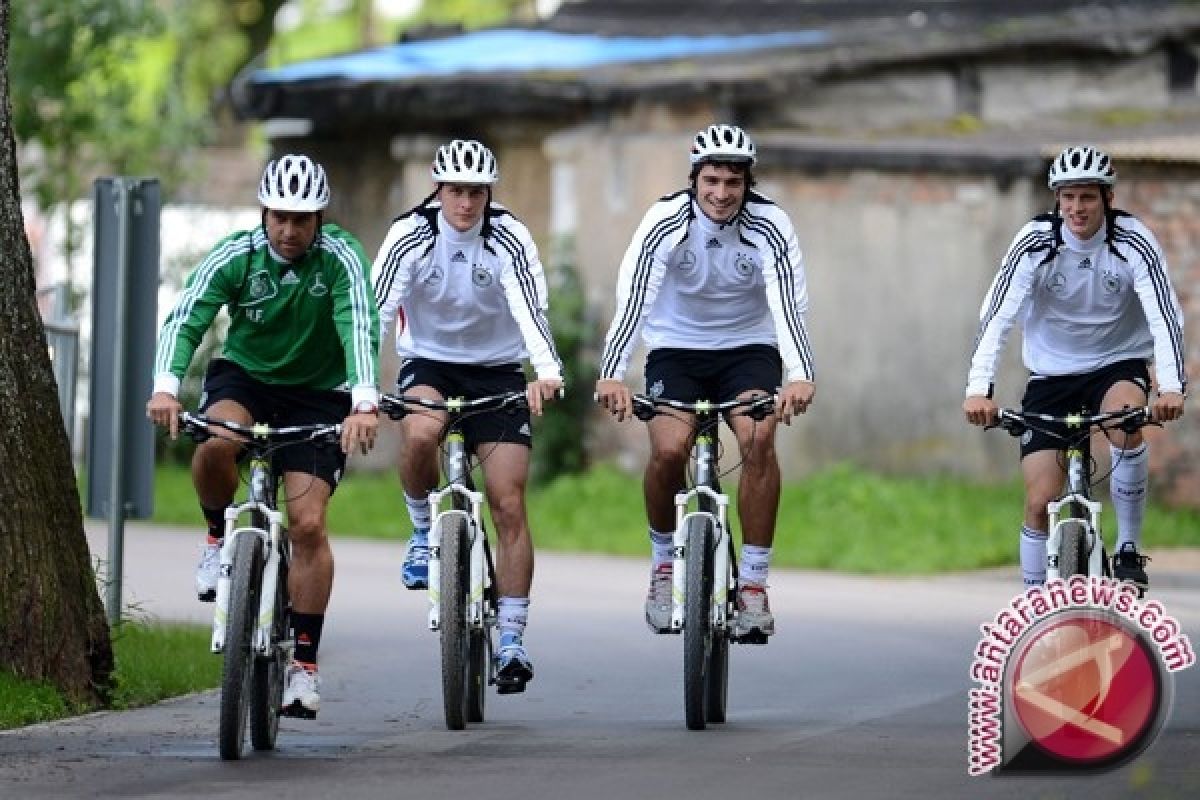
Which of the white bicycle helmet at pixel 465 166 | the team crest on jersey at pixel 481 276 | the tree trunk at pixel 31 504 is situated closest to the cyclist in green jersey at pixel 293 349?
the tree trunk at pixel 31 504

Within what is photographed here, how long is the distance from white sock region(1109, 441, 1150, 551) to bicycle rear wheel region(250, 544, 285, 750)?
4248 mm

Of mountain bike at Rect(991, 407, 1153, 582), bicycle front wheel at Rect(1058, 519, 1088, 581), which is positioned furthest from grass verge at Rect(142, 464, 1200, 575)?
bicycle front wheel at Rect(1058, 519, 1088, 581)

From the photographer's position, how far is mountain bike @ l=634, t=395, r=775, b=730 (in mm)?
11445

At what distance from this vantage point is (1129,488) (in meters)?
13.6

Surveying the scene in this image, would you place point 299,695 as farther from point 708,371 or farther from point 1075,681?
point 1075,681

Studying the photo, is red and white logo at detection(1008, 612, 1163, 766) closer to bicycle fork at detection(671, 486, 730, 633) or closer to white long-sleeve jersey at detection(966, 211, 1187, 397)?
bicycle fork at detection(671, 486, 730, 633)

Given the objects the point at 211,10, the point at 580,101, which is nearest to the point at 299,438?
the point at 580,101

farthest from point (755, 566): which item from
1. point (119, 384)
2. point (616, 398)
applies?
point (119, 384)

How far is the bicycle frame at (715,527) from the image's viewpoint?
1155 cm

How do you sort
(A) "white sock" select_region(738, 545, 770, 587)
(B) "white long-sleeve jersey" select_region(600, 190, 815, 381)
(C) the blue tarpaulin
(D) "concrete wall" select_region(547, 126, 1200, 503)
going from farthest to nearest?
(C) the blue tarpaulin
(D) "concrete wall" select_region(547, 126, 1200, 503)
(A) "white sock" select_region(738, 545, 770, 587)
(B) "white long-sleeve jersey" select_region(600, 190, 815, 381)

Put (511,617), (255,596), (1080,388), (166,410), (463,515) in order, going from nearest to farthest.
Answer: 1. (255,596)
2. (166,410)
3. (463,515)
4. (511,617)
5. (1080,388)

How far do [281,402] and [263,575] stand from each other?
0.88 m

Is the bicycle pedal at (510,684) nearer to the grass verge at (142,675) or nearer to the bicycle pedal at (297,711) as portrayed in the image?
the bicycle pedal at (297,711)

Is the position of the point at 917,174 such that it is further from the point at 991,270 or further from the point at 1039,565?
the point at 1039,565
